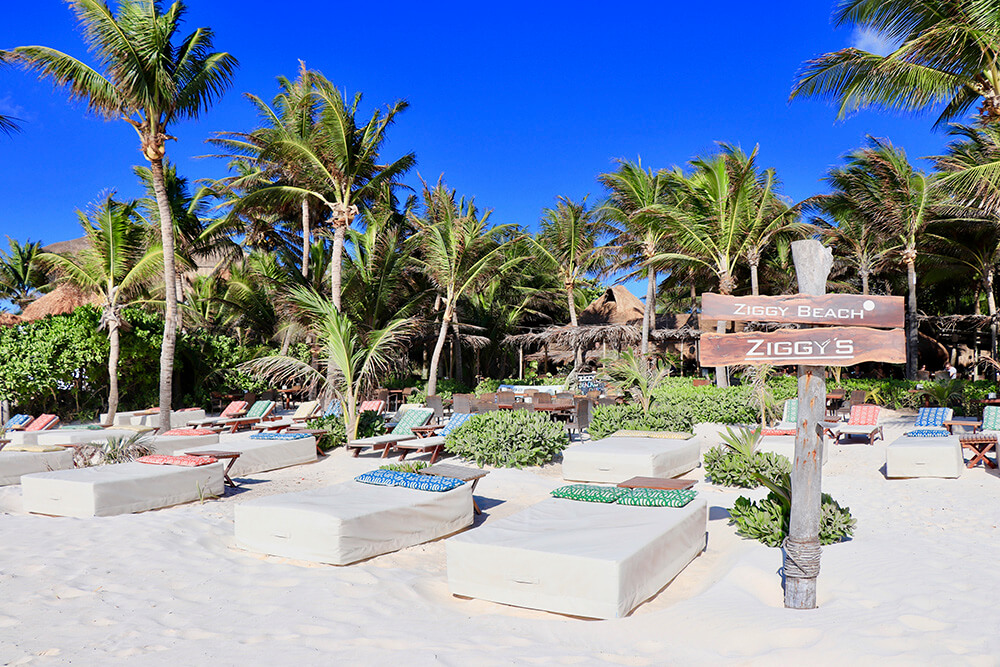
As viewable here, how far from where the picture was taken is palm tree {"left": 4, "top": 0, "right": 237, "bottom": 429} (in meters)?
11.7

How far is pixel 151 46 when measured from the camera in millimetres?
12008

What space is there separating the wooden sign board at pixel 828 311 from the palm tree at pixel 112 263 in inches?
565

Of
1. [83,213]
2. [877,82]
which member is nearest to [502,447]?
[877,82]

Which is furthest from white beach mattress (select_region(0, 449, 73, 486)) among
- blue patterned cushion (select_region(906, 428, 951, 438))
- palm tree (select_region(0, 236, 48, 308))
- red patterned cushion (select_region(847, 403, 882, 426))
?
palm tree (select_region(0, 236, 48, 308))

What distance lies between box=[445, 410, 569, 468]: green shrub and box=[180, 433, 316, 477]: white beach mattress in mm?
2327

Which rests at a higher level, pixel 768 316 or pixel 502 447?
pixel 768 316

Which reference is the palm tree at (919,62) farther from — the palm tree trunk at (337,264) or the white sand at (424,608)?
the palm tree trunk at (337,264)

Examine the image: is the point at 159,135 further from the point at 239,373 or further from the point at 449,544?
the point at 449,544

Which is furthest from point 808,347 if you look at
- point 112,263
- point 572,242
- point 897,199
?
point 572,242

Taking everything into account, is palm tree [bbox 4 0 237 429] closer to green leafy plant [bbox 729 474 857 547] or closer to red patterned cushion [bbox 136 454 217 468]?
red patterned cushion [bbox 136 454 217 468]

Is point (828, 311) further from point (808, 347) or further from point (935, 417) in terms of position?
point (935, 417)

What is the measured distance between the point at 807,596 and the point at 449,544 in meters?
2.38

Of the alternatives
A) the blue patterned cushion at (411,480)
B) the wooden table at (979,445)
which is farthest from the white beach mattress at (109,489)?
the wooden table at (979,445)

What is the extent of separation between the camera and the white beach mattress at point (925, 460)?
8156mm
